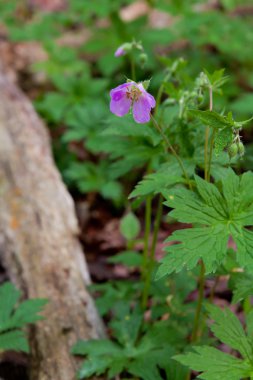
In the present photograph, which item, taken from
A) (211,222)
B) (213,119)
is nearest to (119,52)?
(213,119)

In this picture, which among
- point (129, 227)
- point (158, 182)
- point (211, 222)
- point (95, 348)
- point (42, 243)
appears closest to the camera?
point (211, 222)

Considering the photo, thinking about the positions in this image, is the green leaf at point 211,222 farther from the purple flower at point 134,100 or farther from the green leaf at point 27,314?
the green leaf at point 27,314

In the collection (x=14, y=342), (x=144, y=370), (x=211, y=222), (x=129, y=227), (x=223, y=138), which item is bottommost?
(x=144, y=370)

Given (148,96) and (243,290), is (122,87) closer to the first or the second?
(148,96)

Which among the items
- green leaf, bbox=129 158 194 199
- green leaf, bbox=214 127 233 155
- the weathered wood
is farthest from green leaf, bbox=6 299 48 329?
green leaf, bbox=214 127 233 155

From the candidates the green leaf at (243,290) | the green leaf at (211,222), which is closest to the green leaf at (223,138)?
the green leaf at (211,222)

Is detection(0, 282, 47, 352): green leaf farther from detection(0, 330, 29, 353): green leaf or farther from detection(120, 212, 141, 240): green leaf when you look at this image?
detection(120, 212, 141, 240): green leaf

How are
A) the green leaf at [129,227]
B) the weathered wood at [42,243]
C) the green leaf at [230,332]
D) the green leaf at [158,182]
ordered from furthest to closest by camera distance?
the green leaf at [129,227] → the weathered wood at [42,243] → the green leaf at [158,182] → the green leaf at [230,332]
